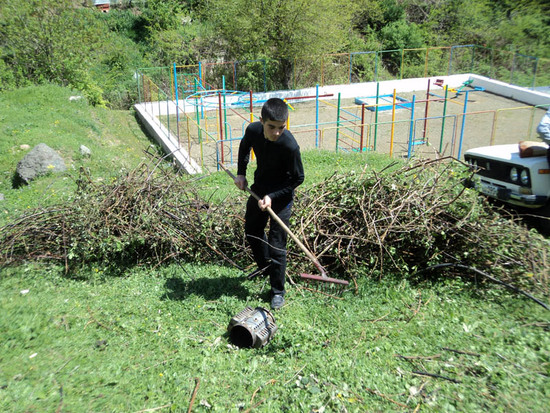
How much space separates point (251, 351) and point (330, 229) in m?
1.76

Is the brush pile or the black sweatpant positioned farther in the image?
the brush pile

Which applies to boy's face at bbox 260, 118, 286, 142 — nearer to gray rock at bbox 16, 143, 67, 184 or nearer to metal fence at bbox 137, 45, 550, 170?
gray rock at bbox 16, 143, 67, 184

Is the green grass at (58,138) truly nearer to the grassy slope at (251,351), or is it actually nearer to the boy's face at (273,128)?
the grassy slope at (251,351)

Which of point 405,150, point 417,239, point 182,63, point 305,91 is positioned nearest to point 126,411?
point 417,239

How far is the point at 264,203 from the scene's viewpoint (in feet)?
13.1

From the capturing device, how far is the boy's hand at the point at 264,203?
397 centimetres

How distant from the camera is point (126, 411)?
3057mm

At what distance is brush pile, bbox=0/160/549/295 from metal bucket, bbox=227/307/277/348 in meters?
1.02

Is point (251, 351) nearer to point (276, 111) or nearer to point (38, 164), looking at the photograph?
point (276, 111)

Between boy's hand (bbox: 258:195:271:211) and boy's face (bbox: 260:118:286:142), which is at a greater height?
boy's face (bbox: 260:118:286:142)

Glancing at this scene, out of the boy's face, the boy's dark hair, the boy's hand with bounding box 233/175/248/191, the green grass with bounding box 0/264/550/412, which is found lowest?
the green grass with bounding box 0/264/550/412

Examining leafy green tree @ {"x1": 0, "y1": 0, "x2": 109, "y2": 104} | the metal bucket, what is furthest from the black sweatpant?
leafy green tree @ {"x1": 0, "y1": 0, "x2": 109, "y2": 104}

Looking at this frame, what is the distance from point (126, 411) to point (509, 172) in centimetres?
611

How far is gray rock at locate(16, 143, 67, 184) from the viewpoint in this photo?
9.24 metres
